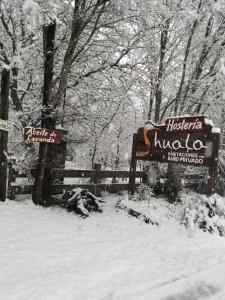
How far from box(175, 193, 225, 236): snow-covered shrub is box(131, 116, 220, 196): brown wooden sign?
780mm

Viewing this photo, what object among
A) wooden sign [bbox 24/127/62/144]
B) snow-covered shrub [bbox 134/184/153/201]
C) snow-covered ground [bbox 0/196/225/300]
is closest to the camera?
snow-covered ground [bbox 0/196/225/300]

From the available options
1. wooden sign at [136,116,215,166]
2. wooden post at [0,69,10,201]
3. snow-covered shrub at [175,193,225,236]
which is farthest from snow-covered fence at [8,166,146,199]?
snow-covered shrub at [175,193,225,236]

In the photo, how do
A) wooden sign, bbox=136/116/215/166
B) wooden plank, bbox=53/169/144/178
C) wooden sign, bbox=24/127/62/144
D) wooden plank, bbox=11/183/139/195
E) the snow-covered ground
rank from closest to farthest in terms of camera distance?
the snow-covered ground < wooden sign, bbox=136/116/215/166 < wooden sign, bbox=24/127/62/144 < wooden plank, bbox=11/183/139/195 < wooden plank, bbox=53/169/144/178

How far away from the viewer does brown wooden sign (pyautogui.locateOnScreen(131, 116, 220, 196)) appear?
8.30 metres

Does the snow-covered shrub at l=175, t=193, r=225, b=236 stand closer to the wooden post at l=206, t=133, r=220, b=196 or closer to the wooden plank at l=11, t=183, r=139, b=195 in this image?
the wooden post at l=206, t=133, r=220, b=196

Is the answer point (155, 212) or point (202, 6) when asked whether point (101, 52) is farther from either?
point (155, 212)

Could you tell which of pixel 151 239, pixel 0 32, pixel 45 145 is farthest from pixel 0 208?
pixel 0 32

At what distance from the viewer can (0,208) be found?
26.6 ft

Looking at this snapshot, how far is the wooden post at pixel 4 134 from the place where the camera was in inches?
332

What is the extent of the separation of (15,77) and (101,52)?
2793 millimetres

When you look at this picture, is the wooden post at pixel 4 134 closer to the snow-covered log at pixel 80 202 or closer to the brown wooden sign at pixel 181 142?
the snow-covered log at pixel 80 202

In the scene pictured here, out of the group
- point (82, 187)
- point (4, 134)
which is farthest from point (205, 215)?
point (4, 134)

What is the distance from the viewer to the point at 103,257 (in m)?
6.09

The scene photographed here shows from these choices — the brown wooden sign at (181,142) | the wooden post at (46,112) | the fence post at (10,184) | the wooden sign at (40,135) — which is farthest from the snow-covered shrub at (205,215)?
the fence post at (10,184)
